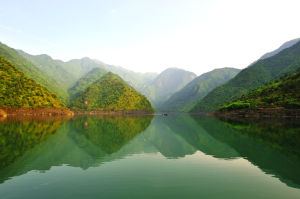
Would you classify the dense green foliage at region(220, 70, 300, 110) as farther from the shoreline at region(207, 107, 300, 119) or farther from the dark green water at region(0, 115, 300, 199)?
the dark green water at region(0, 115, 300, 199)

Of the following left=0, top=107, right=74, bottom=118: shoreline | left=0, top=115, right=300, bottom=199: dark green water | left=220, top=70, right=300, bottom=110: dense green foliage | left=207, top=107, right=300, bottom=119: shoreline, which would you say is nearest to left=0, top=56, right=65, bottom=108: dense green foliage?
left=0, top=107, right=74, bottom=118: shoreline

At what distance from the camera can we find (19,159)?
29234 millimetres

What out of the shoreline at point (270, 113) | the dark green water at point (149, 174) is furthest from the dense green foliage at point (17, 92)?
the shoreline at point (270, 113)

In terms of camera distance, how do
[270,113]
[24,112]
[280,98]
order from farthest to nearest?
[24,112]
[280,98]
[270,113]

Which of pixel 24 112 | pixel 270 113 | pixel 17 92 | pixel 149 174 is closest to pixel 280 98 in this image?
pixel 270 113

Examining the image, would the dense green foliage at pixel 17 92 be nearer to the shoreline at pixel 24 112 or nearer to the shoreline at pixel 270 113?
the shoreline at pixel 24 112

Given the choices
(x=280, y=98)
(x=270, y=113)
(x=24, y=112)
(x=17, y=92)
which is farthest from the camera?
(x=17, y=92)

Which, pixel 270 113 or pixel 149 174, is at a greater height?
pixel 270 113

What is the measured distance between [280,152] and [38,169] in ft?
128

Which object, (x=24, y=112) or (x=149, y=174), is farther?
(x=24, y=112)

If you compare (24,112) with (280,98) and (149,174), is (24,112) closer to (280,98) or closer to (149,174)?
(149,174)

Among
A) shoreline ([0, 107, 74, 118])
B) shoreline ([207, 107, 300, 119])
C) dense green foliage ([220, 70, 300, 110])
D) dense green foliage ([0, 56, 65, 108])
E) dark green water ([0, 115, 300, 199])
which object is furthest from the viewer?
dense green foliage ([0, 56, 65, 108])

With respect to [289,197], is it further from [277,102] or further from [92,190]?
[277,102]

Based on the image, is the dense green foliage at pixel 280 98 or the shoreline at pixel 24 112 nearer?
the dense green foliage at pixel 280 98
